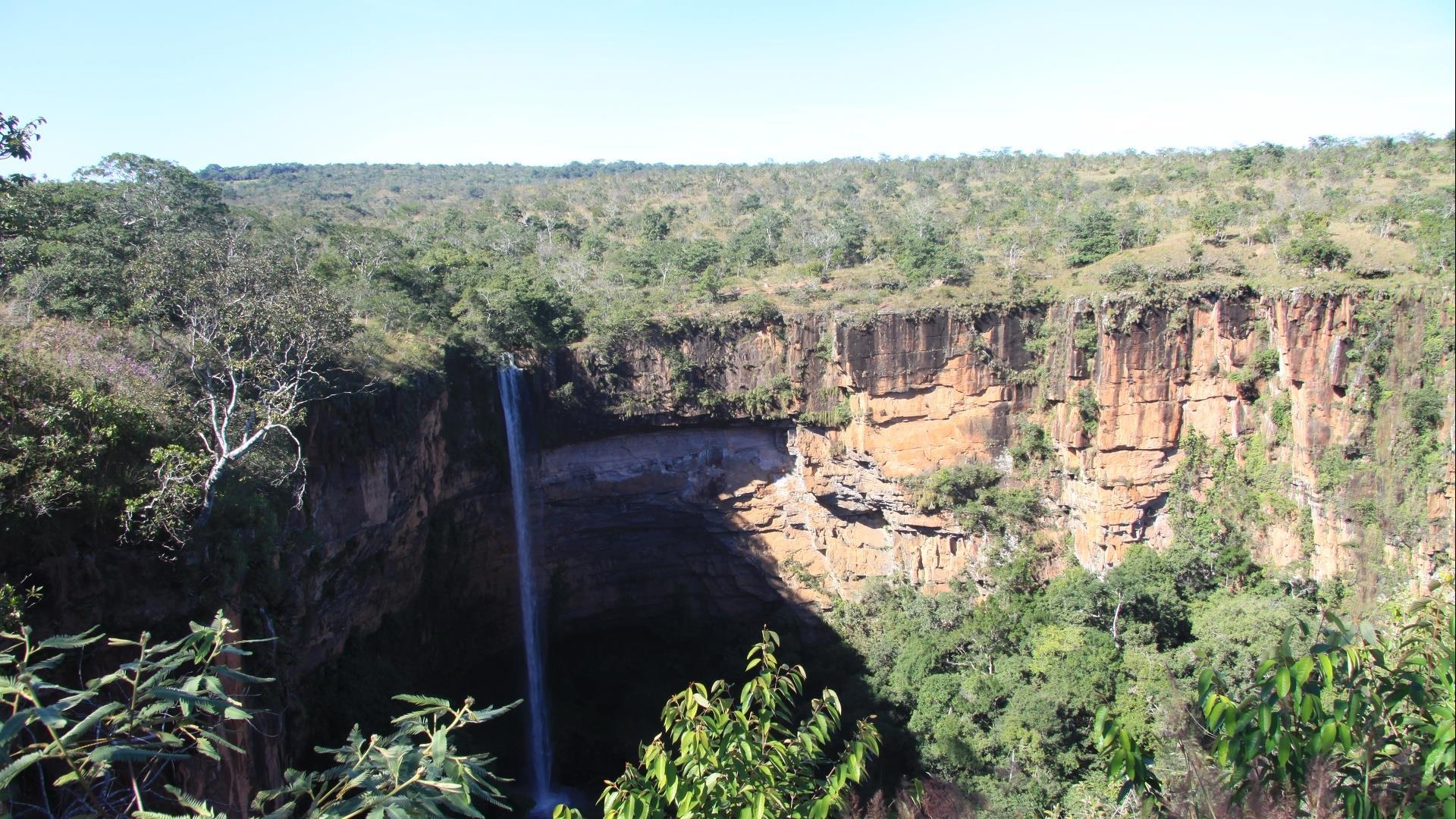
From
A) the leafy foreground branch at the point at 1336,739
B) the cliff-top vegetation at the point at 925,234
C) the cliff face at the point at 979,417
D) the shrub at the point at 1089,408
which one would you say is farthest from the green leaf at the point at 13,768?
the shrub at the point at 1089,408

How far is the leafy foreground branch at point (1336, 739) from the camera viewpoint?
9.11 feet

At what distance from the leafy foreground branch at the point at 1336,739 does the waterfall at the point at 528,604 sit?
48.7 ft

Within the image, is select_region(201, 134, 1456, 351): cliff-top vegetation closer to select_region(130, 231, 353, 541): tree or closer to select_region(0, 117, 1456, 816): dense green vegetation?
select_region(0, 117, 1456, 816): dense green vegetation

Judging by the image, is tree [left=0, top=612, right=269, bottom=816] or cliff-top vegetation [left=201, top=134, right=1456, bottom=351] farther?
cliff-top vegetation [left=201, top=134, right=1456, bottom=351]

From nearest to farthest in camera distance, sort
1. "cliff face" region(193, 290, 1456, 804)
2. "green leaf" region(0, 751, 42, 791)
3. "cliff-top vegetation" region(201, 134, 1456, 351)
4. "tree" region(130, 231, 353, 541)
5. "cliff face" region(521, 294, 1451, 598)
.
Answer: "green leaf" region(0, 751, 42, 791)
"tree" region(130, 231, 353, 541)
"cliff face" region(193, 290, 1456, 804)
"cliff face" region(521, 294, 1451, 598)
"cliff-top vegetation" region(201, 134, 1456, 351)

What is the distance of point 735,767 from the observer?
3.49m

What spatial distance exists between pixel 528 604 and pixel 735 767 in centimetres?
1601

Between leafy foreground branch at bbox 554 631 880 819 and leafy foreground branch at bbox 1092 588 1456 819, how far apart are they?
44.4 inches

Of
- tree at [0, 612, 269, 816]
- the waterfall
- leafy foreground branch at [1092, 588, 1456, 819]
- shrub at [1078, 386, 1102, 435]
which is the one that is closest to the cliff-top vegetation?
the waterfall

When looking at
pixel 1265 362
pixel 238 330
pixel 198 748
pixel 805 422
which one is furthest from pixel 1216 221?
pixel 198 748

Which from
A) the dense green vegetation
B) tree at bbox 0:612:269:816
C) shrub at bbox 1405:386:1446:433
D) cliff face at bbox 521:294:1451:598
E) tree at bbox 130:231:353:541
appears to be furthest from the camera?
cliff face at bbox 521:294:1451:598

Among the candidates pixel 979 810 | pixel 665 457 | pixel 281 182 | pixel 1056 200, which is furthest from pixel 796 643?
pixel 281 182

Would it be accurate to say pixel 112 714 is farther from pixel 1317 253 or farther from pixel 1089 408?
pixel 1317 253

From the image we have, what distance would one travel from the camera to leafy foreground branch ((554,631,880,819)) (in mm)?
3361
